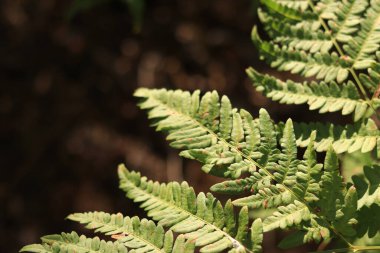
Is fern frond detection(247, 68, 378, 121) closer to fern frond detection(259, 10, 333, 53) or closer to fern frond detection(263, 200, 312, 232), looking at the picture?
fern frond detection(259, 10, 333, 53)

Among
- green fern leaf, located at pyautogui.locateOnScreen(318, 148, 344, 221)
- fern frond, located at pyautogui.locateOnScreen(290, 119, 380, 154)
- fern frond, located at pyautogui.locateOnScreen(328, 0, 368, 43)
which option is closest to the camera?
green fern leaf, located at pyautogui.locateOnScreen(318, 148, 344, 221)

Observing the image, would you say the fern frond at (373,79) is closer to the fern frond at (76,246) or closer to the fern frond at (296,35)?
the fern frond at (296,35)

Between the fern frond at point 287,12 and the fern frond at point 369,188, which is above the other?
the fern frond at point 287,12

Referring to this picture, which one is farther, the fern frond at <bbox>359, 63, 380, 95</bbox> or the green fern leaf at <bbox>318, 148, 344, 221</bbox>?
the fern frond at <bbox>359, 63, 380, 95</bbox>

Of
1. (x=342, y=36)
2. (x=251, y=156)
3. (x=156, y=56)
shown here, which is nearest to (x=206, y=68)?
(x=156, y=56)

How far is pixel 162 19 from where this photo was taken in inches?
147

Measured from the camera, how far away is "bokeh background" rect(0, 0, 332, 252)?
3240mm

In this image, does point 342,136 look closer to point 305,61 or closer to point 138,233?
point 305,61

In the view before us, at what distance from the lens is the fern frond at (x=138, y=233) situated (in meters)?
1.21

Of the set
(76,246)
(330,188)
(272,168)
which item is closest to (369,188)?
(330,188)

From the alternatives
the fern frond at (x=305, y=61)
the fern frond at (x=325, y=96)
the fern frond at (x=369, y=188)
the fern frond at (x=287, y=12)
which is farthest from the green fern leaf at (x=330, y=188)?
the fern frond at (x=287, y=12)

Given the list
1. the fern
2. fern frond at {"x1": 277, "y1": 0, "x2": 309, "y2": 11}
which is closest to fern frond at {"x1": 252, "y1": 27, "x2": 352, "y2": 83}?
the fern

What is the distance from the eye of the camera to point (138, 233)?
1.24 meters

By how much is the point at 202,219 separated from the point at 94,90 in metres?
2.43
